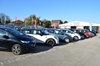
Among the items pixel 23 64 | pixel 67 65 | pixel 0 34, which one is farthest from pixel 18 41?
pixel 67 65

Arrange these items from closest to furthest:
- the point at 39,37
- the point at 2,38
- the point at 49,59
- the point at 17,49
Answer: the point at 49,59 → the point at 17,49 → the point at 2,38 → the point at 39,37

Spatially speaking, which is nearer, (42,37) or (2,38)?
(2,38)

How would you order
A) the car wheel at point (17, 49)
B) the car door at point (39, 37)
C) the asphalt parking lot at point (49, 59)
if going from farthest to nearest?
the car door at point (39, 37), the car wheel at point (17, 49), the asphalt parking lot at point (49, 59)

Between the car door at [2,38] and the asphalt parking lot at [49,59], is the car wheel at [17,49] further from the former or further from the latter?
the car door at [2,38]

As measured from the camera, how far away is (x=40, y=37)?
635 inches

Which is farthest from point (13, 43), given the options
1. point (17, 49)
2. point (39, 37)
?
point (39, 37)

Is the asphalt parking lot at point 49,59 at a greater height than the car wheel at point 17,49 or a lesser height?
lesser

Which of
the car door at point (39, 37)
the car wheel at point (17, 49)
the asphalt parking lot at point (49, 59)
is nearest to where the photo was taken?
the asphalt parking lot at point (49, 59)

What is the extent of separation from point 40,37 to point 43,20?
78.1 metres

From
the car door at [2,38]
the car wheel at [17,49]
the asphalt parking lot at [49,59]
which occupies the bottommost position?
the asphalt parking lot at [49,59]

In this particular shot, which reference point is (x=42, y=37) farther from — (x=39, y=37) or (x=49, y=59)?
(x=49, y=59)

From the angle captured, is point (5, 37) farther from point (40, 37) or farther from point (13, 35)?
point (40, 37)

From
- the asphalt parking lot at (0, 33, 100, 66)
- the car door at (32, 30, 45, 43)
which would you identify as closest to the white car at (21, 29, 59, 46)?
the car door at (32, 30, 45, 43)

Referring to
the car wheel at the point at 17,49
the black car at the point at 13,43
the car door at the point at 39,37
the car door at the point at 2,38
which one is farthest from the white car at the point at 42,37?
the car wheel at the point at 17,49
